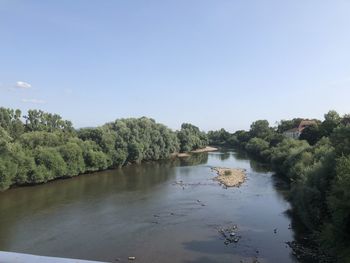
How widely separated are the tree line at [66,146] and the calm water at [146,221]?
2.82 meters

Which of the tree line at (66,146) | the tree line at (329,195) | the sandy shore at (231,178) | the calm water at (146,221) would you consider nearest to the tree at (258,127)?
the tree line at (66,146)

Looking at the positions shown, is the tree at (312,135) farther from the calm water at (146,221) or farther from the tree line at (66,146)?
the tree line at (66,146)

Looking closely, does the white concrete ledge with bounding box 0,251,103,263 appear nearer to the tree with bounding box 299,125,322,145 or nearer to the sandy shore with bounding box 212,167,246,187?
the sandy shore with bounding box 212,167,246,187

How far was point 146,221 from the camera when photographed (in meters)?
30.4

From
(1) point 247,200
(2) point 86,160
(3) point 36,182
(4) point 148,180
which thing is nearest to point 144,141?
(2) point 86,160

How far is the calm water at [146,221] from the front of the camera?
2314 centimetres

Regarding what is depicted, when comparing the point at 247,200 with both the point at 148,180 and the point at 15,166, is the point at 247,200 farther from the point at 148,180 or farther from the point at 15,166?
the point at 15,166

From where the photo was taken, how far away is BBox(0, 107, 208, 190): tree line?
4800 centimetres

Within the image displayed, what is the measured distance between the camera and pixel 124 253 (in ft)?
74.1

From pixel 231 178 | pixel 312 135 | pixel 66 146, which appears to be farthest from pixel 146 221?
pixel 312 135

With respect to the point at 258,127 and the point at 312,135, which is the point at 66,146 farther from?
the point at 258,127

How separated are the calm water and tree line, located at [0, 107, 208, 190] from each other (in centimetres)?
282

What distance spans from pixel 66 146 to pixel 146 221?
3362 centimetres

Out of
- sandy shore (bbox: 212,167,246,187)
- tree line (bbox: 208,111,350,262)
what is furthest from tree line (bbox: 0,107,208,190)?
tree line (bbox: 208,111,350,262)
